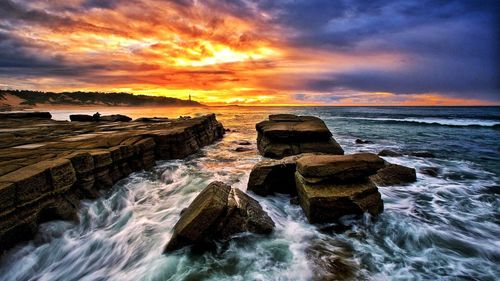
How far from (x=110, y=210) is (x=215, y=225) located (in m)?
3.39

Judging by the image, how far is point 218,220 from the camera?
4781 millimetres

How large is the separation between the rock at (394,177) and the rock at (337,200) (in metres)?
2.72

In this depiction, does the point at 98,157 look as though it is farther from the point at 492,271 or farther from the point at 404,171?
the point at 404,171

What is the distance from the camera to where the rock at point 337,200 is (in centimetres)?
552

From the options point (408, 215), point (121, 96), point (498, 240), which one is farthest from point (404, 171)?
point (121, 96)

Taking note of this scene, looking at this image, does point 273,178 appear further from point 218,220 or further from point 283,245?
point 218,220

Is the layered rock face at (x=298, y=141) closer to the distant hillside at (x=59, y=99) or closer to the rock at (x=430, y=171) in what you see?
the rock at (x=430, y=171)

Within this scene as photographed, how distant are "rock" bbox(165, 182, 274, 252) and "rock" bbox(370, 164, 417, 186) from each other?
472 centimetres

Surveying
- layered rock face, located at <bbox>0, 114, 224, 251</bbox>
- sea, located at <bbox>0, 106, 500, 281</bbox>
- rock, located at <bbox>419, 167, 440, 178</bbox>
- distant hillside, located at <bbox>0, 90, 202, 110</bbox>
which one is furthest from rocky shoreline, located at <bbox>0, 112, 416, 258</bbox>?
distant hillside, located at <bbox>0, 90, 202, 110</bbox>

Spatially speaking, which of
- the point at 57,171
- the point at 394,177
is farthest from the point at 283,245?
the point at 394,177

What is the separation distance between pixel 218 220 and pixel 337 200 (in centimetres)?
252

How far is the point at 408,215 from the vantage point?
245 inches

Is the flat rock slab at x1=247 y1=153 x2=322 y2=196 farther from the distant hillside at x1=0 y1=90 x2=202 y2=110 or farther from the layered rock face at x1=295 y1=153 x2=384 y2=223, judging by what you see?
the distant hillside at x1=0 y1=90 x2=202 y2=110

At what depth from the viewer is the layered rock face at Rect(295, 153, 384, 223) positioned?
5.55 m
